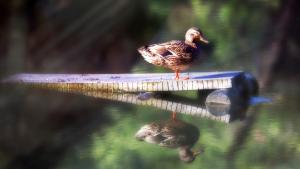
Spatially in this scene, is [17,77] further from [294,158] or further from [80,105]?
[294,158]

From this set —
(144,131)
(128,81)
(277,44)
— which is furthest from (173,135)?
(277,44)

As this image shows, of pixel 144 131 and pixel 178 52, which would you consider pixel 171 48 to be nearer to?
pixel 178 52

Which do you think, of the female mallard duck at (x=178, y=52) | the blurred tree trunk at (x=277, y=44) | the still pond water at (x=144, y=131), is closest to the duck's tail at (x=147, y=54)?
the female mallard duck at (x=178, y=52)

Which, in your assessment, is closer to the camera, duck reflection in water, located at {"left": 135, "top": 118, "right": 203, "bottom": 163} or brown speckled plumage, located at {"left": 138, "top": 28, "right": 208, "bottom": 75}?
duck reflection in water, located at {"left": 135, "top": 118, "right": 203, "bottom": 163}

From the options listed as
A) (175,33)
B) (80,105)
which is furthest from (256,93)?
(80,105)

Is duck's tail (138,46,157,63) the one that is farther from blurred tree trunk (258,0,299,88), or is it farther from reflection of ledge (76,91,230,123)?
blurred tree trunk (258,0,299,88)

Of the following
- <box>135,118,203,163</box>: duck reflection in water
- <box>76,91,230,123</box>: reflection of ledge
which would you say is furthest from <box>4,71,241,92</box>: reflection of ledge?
<box>135,118,203,163</box>: duck reflection in water

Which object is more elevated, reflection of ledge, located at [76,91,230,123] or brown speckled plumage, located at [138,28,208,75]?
brown speckled plumage, located at [138,28,208,75]
